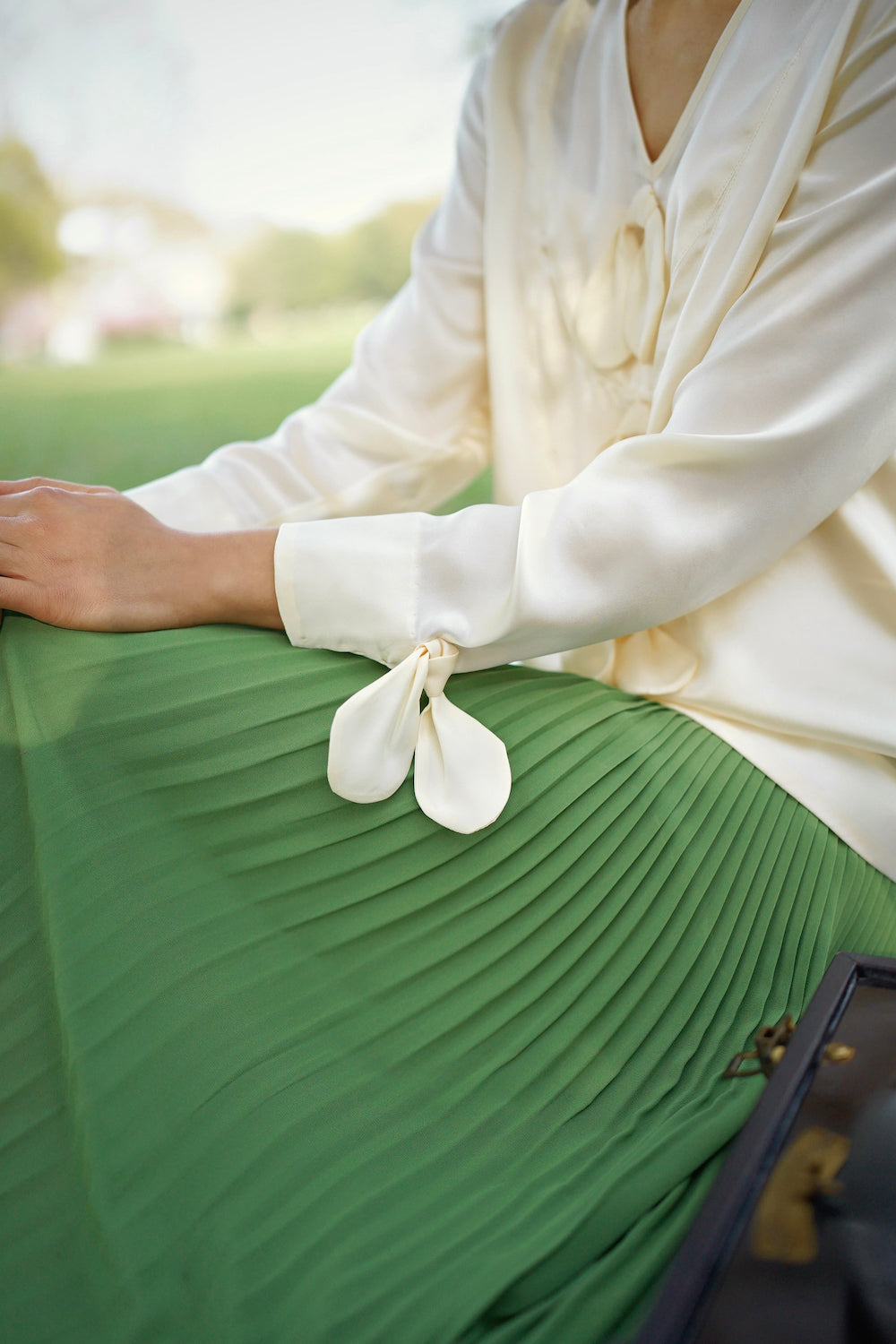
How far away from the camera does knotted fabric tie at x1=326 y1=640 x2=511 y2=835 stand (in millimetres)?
636

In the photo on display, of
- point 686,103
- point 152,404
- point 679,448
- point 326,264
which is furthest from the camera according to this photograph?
point 326,264

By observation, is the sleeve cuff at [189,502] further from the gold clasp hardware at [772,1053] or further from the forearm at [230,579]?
the gold clasp hardware at [772,1053]

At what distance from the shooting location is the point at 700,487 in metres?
0.72

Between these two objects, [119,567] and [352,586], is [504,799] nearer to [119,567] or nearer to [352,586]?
[352,586]

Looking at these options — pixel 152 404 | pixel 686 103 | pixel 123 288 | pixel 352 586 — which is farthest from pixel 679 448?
pixel 123 288

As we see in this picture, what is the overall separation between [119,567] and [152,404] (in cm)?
140

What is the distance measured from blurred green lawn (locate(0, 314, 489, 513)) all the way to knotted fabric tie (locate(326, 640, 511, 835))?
1.26m

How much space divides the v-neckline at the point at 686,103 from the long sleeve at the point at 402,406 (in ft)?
0.60

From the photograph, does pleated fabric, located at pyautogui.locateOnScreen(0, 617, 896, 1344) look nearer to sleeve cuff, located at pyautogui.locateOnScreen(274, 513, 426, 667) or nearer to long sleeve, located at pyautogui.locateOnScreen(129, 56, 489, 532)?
sleeve cuff, located at pyautogui.locateOnScreen(274, 513, 426, 667)

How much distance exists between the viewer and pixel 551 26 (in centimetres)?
100

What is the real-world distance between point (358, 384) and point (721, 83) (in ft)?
1.63

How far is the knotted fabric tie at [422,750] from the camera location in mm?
636

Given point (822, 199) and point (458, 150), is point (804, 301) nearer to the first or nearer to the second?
point (822, 199)

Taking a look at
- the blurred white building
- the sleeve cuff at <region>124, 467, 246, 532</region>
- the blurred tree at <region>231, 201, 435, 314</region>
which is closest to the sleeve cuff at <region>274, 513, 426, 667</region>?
the sleeve cuff at <region>124, 467, 246, 532</region>
